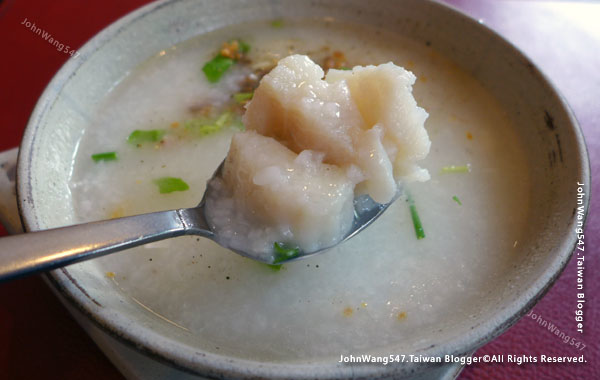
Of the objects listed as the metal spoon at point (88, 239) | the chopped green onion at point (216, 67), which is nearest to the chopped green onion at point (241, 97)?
the chopped green onion at point (216, 67)

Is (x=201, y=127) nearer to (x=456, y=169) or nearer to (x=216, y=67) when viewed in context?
(x=216, y=67)

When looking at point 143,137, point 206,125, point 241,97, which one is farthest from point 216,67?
point 143,137

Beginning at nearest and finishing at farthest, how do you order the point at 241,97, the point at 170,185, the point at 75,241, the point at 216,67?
the point at 75,241 < the point at 170,185 < the point at 241,97 < the point at 216,67

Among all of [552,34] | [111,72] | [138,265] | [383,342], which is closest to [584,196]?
[383,342]

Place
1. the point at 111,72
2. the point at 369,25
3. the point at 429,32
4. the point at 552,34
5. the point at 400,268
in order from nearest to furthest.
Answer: the point at 400,268 → the point at 111,72 → the point at 429,32 → the point at 369,25 → the point at 552,34

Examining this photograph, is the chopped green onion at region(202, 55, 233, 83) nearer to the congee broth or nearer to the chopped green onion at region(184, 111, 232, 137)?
the congee broth

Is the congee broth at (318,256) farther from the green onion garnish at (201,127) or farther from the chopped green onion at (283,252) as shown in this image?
the chopped green onion at (283,252)

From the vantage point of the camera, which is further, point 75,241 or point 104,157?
point 104,157

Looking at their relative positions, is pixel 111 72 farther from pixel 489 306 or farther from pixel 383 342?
pixel 489 306
